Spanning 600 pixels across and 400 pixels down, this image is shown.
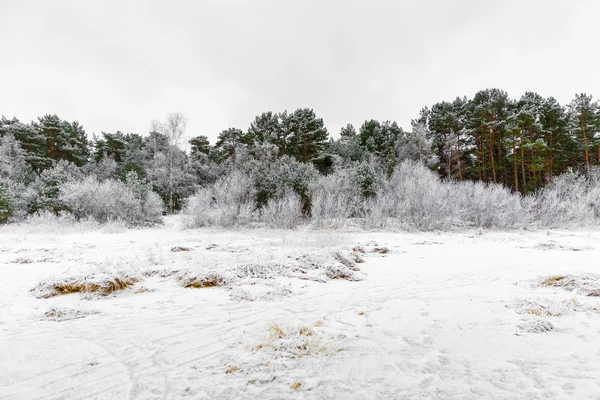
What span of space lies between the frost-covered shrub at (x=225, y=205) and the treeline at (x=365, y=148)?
1257mm

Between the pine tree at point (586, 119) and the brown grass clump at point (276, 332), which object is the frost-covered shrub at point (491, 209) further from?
the brown grass clump at point (276, 332)

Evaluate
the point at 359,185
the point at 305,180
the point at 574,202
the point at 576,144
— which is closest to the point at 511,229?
the point at 574,202

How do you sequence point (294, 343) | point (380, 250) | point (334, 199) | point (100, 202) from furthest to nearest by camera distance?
point (100, 202) < point (334, 199) < point (380, 250) < point (294, 343)

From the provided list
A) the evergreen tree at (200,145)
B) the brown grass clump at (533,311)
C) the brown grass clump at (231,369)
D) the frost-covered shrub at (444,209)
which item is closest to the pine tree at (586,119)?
the frost-covered shrub at (444,209)

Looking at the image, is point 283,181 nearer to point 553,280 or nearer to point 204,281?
point 204,281

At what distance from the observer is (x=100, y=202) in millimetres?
19297

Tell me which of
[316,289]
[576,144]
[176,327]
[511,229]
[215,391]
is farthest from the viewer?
[576,144]

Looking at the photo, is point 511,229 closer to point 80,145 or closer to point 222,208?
point 222,208

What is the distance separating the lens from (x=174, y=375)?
8.21 feet

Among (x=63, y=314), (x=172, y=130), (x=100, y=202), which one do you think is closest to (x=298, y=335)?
(x=63, y=314)

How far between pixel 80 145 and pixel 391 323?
45.9 m

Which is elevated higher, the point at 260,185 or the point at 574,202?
the point at 260,185

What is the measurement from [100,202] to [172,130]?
12018 mm

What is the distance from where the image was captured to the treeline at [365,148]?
25.7 metres
